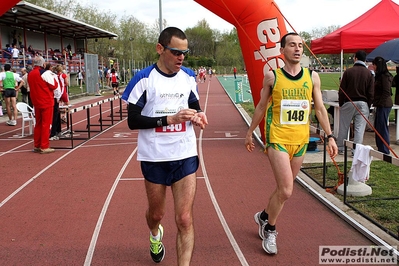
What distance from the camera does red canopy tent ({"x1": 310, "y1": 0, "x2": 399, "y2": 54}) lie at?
486 inches

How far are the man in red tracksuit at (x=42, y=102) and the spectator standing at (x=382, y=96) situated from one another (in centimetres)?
700

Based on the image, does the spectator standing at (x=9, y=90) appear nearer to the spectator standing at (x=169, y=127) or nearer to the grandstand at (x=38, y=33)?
the grandstand at (x=38, y=33)

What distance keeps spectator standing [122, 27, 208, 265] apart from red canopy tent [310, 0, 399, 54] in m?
9.44

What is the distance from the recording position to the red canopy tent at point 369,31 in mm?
12344

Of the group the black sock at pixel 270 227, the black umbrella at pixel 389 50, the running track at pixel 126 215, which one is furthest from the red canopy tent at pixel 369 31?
the black sock at pixel 270 227

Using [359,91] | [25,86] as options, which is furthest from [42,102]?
[25,86]

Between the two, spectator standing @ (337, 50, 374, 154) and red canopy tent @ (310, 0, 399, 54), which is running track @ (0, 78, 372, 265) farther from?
red canopy tent @ (310, 0, 399, 54)

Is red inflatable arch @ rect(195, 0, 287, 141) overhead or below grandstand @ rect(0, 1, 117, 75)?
below

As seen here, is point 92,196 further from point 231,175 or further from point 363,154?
point 363,154

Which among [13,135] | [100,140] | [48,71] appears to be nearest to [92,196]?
[48,71]

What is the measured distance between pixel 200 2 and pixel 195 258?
6815 millimetres

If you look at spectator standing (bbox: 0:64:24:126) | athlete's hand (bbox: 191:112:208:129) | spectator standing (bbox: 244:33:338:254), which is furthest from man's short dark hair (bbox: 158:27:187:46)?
spectator standing (bbox: 0:64:24:126)

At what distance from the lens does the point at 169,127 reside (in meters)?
3.86

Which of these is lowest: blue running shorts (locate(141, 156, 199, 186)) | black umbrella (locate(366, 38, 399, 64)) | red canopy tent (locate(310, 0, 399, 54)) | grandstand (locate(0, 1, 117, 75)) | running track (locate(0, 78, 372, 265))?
running track (locate(0, 78, 372, 265))
